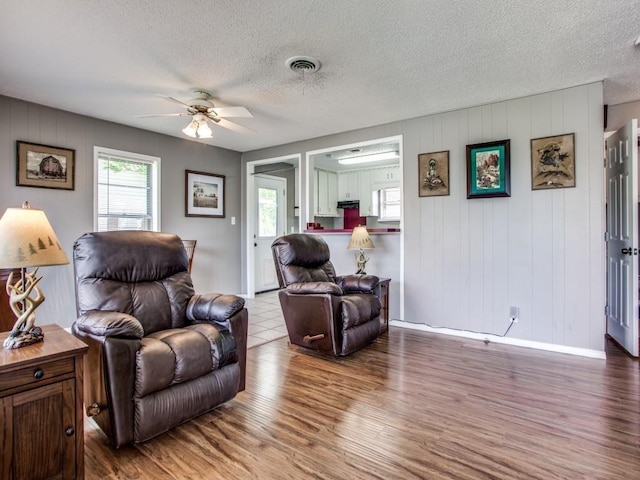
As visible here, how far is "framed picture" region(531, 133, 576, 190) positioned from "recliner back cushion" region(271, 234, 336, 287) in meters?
2.22

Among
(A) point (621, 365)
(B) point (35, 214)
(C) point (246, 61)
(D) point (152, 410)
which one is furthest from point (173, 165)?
(A) point (621, 365)

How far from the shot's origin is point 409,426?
204 cm

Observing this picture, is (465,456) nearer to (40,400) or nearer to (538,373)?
(538,373)

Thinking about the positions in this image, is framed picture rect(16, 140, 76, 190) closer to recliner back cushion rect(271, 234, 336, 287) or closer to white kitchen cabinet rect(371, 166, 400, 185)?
recliner back cushion rect(271, 234, 336, 287)

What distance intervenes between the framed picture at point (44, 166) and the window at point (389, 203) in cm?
498

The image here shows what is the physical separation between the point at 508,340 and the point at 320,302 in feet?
6.58

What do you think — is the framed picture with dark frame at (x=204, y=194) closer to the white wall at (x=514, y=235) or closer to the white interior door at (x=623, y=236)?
the white wall at (x=514, y=235)

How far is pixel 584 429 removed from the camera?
200cm

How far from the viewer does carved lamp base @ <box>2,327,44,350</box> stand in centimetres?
158

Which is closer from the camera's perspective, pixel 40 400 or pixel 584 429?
pixel 40 400

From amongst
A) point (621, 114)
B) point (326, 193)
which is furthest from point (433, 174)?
point (326, 193)

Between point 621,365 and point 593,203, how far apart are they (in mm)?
1395

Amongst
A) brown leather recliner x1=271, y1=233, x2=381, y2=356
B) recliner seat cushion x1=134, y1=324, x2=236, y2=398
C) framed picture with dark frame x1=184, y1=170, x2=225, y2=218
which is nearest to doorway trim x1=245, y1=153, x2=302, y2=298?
framed picture with dark frame x1=184, y1=170, x2=225, y2=218

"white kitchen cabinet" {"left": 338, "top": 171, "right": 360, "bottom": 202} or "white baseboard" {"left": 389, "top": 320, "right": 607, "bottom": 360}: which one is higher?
"white kitchen cabinet" {"left": 338, "top": 171, "right": 360, "bottom": 202}
